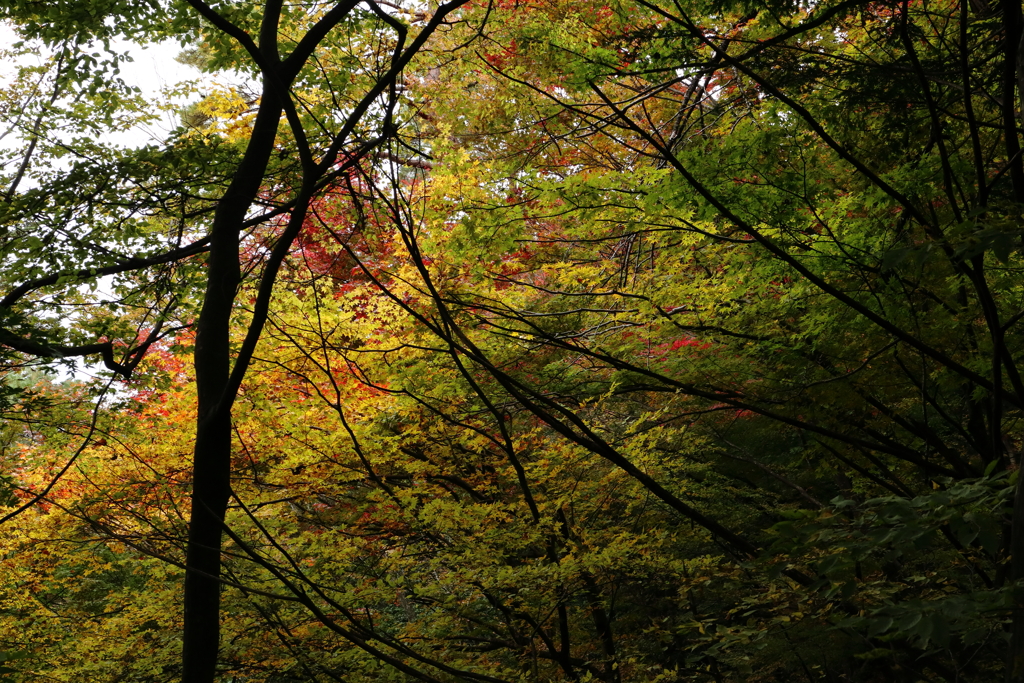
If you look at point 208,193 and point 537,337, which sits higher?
point 208,193

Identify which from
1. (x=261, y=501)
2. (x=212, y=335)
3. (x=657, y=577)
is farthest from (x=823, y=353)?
(x=261, y=501)

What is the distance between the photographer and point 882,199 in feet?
14.8

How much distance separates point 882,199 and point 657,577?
6010mm

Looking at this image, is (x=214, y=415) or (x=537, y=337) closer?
(x=214, y=415)

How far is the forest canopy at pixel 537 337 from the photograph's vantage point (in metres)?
2.81

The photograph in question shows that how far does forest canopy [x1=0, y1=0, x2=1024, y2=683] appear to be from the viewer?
9.23 feet

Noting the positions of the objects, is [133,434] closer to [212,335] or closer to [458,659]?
[458,659]

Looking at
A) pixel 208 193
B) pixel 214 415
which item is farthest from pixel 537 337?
pixel 214 415

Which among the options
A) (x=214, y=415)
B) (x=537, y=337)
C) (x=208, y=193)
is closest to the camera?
(x=214, y=415)

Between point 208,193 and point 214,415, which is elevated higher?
point 208,193

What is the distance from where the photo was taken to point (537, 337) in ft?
→ 20.0

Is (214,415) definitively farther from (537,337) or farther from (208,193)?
(537,337)

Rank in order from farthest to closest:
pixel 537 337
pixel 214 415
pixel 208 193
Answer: pixel 537 337 → pixel 208 193 → pixel 214 415

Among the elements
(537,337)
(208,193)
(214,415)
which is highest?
(208,193)
